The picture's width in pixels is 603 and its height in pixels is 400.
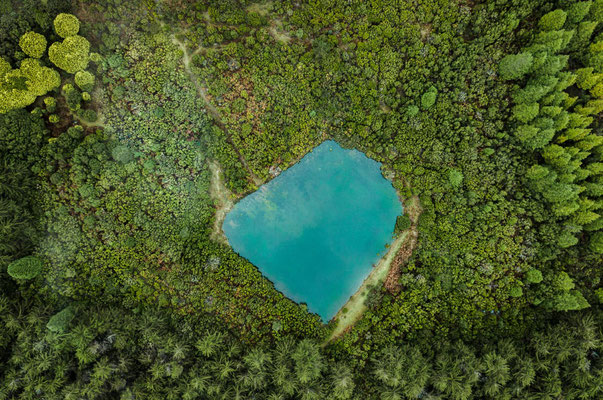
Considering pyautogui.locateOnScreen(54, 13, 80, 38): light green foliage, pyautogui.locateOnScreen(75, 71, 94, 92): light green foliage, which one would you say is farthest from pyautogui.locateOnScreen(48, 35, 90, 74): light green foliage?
pyautogui.locateOnScreen(75, 71, 94, 92): light green foliage

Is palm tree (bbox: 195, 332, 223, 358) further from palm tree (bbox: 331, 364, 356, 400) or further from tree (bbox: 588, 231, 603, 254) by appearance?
tree (bbox: 588, 231, 603, 254)

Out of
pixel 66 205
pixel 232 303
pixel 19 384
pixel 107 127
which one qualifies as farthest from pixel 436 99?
pixel 19 384

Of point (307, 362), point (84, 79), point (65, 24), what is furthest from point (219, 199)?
point (65, 24)

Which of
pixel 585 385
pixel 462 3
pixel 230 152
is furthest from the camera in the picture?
pixel 230 152

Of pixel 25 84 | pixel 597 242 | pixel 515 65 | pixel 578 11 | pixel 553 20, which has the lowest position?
pixel 25 84

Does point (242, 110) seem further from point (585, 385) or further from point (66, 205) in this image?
point (585, 385)

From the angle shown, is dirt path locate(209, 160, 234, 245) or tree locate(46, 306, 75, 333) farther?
dirt path locate(209, 160, 234, 245)

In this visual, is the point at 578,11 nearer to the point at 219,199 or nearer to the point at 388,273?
the point at 388,273
